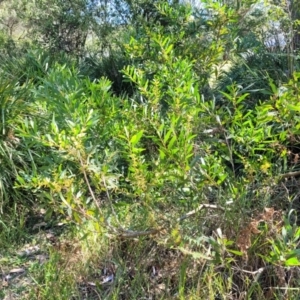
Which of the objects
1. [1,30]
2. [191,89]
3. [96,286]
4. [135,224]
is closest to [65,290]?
[96,286]

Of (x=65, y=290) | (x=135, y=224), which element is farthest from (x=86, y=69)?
(x=65, y=290)

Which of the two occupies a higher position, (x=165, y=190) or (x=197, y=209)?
(x=165, y=190)

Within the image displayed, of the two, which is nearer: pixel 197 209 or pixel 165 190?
pixel 197 209

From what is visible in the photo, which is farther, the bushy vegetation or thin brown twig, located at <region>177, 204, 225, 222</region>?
thin brown twig, located at <region>177, 204, 225, 222</region>

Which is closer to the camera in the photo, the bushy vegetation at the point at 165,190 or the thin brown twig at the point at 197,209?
the bushy vegetation at the point at 165,190

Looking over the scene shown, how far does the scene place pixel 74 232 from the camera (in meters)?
3.25

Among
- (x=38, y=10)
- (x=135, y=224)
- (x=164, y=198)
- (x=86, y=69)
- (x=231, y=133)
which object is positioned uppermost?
(x=38, y=10)

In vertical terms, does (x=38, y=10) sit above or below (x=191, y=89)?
above

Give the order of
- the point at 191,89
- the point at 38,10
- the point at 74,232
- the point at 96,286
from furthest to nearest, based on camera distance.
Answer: the point at 38,10 < the point at 74,232 < the point at 96,286 < the point at 191,89

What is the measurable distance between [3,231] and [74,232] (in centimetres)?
64

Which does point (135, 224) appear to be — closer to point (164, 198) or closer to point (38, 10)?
point (164, 198)

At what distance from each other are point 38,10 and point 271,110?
25.4ft

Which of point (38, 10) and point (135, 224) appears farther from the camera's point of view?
point (38, 10)

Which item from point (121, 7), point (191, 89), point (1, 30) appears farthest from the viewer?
point (1, 30)
